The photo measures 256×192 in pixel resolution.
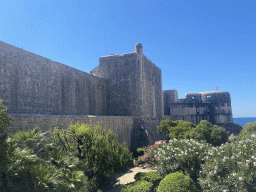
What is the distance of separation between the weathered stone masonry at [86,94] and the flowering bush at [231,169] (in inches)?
253

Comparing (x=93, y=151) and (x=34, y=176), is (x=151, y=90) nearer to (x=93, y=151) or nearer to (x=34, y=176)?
(x=93, y=151)

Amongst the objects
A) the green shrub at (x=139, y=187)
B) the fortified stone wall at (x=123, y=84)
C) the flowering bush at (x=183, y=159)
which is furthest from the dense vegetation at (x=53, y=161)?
the fortified stone wall at (x=123, y=84)

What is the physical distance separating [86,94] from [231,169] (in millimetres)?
12508

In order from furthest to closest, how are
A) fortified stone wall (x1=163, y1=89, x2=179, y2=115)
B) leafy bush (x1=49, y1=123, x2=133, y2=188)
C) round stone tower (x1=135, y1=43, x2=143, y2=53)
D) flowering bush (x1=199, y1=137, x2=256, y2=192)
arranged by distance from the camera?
fortified stone wall (x1=163, y1=89, x2=179, y2=115) → round stone tower (x1=135, y1=43, x2=143, y2=53) → leafy bush (x1=49, y1=123, x2=133, y2=188) → flowering bush (x1=199, y1=137, x2=256, y2=192)

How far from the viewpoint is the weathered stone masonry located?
9.24 m

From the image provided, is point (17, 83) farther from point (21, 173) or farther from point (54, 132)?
point (21, 173)

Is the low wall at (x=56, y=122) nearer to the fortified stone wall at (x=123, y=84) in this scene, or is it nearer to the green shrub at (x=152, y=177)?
the fortified stone wall at (x=123, y=84)

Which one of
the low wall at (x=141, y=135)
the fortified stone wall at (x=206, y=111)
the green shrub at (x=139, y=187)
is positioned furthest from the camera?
the fortified stone wall at (x=206, y=111)

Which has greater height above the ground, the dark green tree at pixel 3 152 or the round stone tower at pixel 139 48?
the round stone tower at pixel 139 48

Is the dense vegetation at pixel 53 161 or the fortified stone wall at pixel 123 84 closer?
the dense vegetation at pixel 53 161

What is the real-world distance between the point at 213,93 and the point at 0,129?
35.4 m

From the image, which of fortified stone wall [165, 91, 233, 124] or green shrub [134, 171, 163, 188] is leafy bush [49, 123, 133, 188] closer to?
green shrub [134, 171, 163, 188]

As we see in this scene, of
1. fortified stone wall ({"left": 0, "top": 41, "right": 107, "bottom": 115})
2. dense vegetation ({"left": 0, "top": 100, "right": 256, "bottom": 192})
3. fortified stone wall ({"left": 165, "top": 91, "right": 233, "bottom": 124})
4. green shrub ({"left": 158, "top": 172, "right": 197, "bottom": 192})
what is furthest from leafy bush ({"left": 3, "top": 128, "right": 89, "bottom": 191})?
fortified stone wall ({"left": 165, "top": 91, "right": 233, "bottom": 124})

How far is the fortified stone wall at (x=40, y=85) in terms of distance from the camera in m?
9.40
